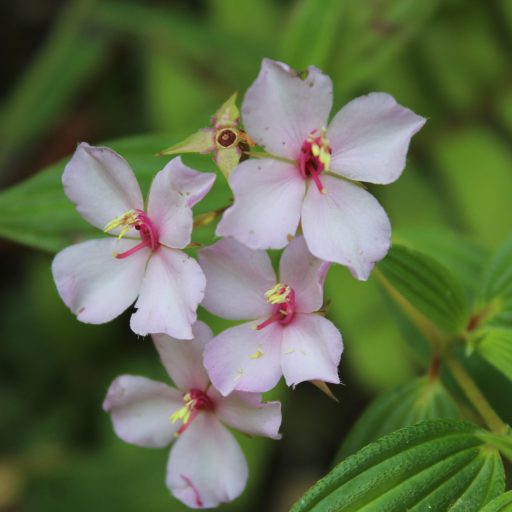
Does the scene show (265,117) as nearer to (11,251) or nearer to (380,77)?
(380,77)

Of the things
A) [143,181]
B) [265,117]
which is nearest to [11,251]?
[143,181]

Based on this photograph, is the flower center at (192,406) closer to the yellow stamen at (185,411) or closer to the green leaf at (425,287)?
the yellow stamen at (185,411)

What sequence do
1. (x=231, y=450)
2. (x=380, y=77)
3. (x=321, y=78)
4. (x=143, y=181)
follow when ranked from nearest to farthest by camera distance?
(x=321, y=78) → (x=231, y=450) → (x=143, y=181) → (x=380, y=77)

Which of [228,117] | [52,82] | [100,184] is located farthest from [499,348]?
[52,82]

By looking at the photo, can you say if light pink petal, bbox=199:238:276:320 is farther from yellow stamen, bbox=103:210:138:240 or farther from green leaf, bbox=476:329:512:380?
green leaf, bbox=476:329:512:380

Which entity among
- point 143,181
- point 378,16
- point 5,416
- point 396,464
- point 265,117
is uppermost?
point 378,16

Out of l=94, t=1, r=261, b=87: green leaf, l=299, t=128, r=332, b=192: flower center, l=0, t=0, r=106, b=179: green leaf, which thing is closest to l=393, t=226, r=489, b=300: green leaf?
l=299, t=128, r=332, b=192: flower center
